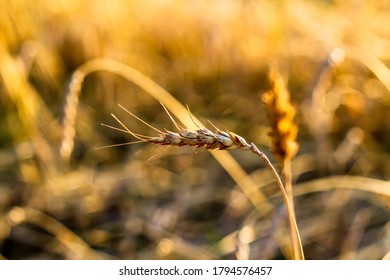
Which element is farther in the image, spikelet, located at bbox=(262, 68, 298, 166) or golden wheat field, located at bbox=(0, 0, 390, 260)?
golden wheat field, located at bbox=(0, 0, 390, 260)

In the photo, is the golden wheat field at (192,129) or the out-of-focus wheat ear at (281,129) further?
the golden wheat field at (192,129)

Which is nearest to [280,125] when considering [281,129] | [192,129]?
[281,129]

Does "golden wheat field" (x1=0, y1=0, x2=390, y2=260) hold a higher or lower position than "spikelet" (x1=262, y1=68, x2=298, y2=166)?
higher

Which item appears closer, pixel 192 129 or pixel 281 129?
pixel 281 129

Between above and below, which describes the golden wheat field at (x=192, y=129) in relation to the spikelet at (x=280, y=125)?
above

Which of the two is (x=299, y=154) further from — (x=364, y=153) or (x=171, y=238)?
(x=171, y=238)

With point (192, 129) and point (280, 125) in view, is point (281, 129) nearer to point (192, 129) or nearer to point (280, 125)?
point (280, 125)

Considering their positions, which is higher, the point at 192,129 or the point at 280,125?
the point at 192,129

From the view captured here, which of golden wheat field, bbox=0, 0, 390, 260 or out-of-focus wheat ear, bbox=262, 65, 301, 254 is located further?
golden wheat field, bbox=0, 0, 390, 260
